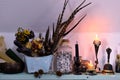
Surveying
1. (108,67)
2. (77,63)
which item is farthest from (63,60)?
(108,67)

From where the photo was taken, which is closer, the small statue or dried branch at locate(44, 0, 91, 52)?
dried branch at locate(44, 0, 91, 52)

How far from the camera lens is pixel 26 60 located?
1768 mm

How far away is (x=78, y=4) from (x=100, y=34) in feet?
1.10

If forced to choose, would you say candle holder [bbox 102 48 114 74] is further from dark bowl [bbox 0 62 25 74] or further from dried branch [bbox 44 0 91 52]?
dark bowl [bbox 0 62 25 74]

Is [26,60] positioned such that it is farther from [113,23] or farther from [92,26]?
[113,23]

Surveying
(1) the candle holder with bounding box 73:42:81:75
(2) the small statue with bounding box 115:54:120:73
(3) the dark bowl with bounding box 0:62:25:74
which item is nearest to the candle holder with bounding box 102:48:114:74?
(2) the small statue with bounding box 115:54:120:73

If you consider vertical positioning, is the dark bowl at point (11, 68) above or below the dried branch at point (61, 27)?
below

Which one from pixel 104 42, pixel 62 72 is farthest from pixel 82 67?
pixel 104 42

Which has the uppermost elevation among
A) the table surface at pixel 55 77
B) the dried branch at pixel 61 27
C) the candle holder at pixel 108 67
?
the dried branch at pixel 61 27

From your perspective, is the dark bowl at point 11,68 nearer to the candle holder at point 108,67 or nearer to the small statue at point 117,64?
the candle holder at point 108,67

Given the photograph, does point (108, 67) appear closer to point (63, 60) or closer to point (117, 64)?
point (117, 64)

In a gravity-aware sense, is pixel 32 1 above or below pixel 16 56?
above

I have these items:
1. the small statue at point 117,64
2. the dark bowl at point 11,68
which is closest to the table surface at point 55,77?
the dark bowl at point 11,68

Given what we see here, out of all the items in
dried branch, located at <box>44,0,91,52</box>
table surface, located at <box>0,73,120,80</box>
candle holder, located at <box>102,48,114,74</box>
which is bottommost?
table surface, located at <box>0,73,120,80</box>
